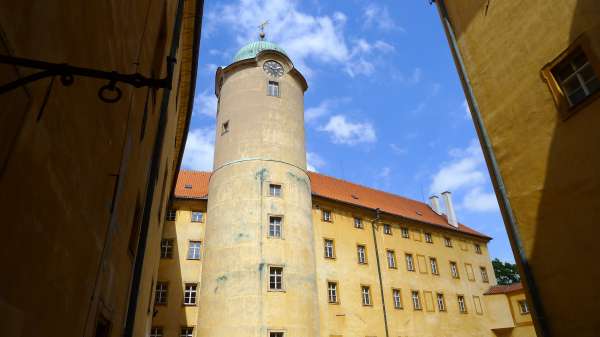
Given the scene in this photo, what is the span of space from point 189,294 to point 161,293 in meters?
1.56

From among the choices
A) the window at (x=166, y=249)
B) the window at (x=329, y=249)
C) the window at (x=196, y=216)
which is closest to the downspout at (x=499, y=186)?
the window at (x=329, y=249)

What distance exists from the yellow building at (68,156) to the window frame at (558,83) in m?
7.88

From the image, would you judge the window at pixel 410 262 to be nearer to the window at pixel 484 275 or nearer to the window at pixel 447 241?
the window at pixel 447 241

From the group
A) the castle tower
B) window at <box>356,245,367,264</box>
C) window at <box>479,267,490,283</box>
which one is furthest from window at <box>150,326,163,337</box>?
window at <box>479,267,490,283</box>

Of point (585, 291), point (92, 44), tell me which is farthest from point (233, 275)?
point (92, 44)

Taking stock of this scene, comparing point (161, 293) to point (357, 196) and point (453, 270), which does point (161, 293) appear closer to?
point (357, 196)

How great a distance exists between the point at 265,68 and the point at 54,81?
25511mm

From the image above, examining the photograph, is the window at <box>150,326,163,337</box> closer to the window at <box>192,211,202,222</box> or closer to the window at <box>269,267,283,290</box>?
the window at <box>192,211,202,222</box>

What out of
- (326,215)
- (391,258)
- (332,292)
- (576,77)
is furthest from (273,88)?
(576,77)

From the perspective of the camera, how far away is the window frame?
814 centimetres

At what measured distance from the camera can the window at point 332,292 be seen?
2774 centimetres

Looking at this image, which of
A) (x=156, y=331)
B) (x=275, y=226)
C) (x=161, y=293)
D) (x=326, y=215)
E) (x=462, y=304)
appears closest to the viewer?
(x=156, y=331)

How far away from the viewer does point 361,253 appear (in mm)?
31422

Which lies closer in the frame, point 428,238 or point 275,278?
point 275,278
